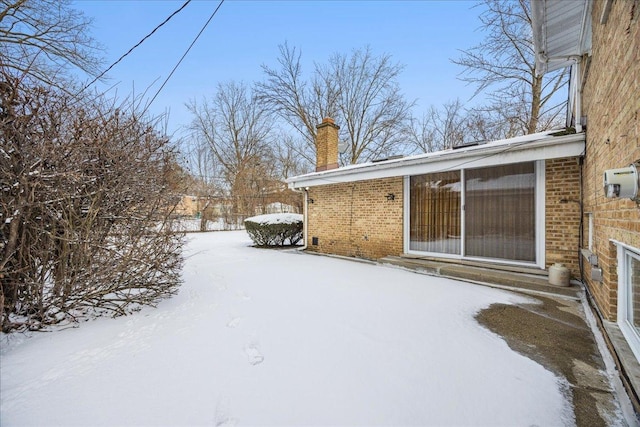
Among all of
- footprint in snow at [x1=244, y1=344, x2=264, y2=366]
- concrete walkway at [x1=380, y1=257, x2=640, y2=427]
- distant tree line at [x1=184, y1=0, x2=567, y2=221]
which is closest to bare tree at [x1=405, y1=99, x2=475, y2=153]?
distant tree line at [x1=184, y1=0, x2=567, y2=221]

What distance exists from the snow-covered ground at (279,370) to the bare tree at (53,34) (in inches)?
351

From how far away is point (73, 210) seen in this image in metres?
3.04

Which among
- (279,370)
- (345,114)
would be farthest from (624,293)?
(345,114)

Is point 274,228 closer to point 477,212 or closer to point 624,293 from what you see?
point 477,212

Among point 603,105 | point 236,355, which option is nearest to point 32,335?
point 236,355

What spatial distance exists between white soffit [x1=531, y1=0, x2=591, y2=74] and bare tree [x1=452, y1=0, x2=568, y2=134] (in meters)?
8.99

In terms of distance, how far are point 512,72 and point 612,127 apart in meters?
13.5

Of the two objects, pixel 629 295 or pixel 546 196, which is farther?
pixel 546 196

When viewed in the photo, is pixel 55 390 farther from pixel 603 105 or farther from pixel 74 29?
pixel 74 29

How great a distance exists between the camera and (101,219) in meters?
3.32

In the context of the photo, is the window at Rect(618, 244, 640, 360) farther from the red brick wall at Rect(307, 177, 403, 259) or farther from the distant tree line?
the distant tree line

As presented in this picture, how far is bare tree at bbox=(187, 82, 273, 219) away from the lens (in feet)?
76.7

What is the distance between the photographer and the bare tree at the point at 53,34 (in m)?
8.06

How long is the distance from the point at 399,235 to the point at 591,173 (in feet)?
12.7
